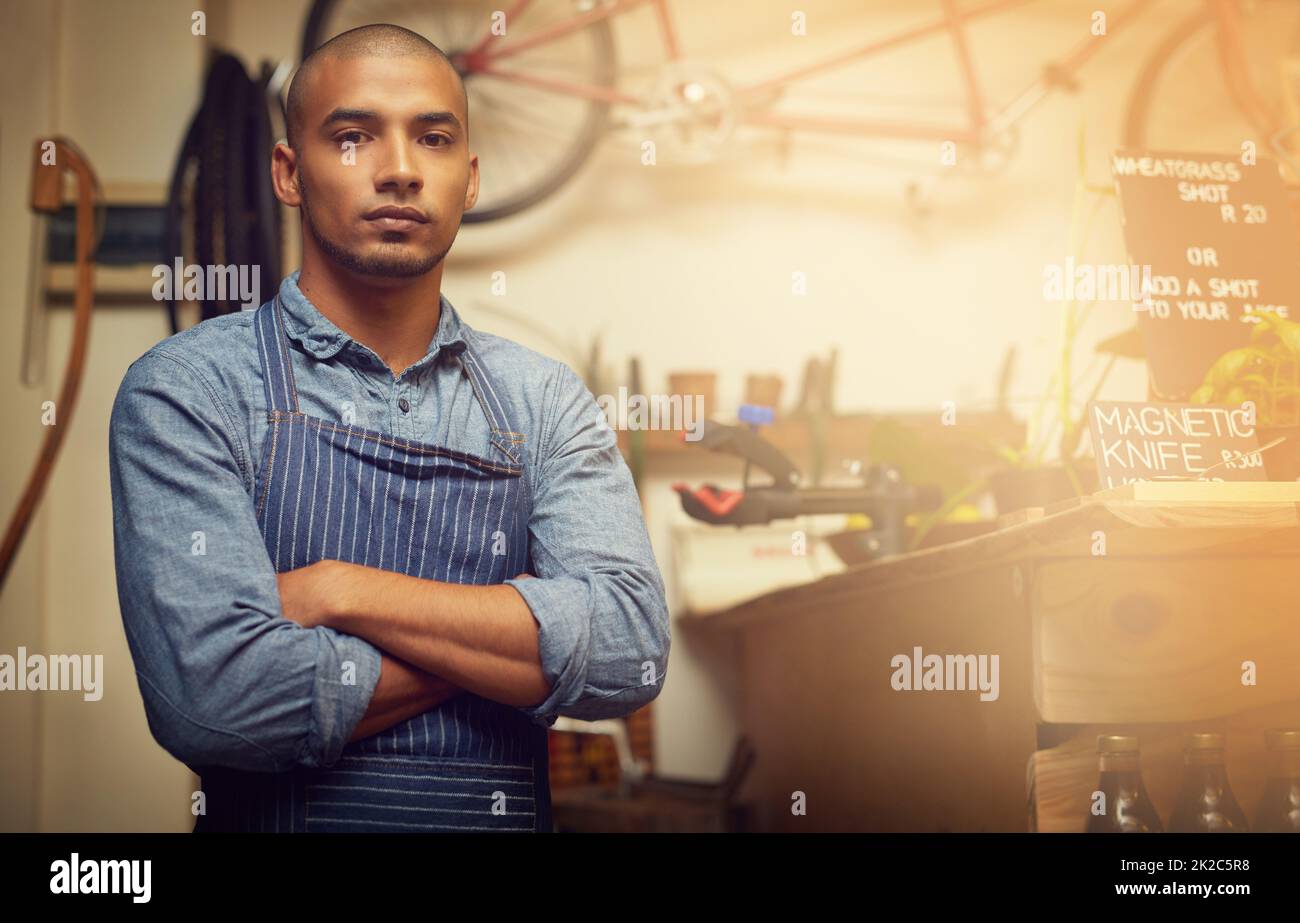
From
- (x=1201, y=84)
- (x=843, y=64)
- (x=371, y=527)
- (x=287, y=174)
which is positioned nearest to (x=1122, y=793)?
(x=371, y=527)

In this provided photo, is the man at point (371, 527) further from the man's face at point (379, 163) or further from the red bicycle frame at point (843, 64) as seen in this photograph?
the red bicycle frame at point (843, 64)

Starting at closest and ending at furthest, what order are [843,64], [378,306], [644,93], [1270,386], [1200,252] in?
[378,306] < [1270,386] < [1200,252] < [644,93] < [843,64]

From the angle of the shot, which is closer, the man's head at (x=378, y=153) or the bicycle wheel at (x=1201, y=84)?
the man's head at (x=378, y=153)

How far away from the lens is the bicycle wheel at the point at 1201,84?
132 inches

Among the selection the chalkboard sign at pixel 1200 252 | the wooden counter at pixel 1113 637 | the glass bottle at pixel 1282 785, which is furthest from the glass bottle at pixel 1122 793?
the chalkboard sign at pixel 1200 252

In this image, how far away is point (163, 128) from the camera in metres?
2.98

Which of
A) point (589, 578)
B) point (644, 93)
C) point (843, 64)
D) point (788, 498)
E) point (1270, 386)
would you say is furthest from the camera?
point (843, 64)

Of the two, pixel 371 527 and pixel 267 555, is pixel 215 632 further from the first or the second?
pixel 371 527

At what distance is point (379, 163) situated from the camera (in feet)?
4.06

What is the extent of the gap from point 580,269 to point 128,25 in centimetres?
132

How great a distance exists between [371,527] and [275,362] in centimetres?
21

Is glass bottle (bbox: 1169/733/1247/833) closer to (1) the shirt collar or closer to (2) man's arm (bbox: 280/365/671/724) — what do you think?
(2) man's arm (bbox: 280/365/671/724)

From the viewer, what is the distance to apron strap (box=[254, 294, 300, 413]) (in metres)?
1.22

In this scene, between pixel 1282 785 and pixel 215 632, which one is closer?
pixel 215 632
